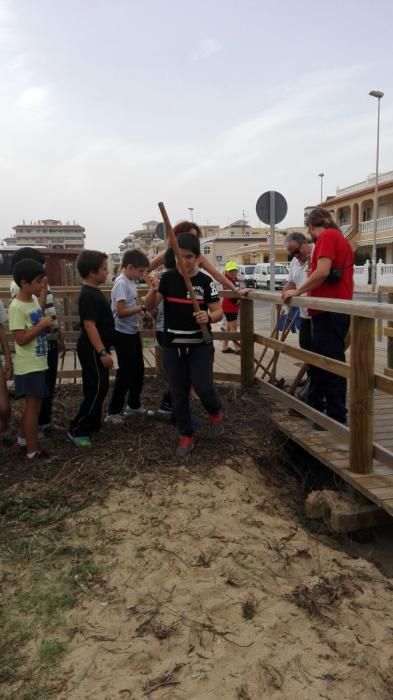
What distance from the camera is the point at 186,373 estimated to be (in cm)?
398

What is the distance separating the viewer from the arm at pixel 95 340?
3.98 m

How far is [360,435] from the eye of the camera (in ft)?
10.8

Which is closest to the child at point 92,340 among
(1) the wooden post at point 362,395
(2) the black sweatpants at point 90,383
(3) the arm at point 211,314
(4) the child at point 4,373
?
(2) the black sweatpants at point 90,383

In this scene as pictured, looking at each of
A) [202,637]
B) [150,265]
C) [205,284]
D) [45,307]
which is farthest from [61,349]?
[202,637]

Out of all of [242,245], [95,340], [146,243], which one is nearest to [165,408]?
[95,340]

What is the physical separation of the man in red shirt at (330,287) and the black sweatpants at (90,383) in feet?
5.12

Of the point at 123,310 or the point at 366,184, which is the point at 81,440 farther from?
the point at 366,184

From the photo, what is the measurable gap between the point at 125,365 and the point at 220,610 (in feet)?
8.43

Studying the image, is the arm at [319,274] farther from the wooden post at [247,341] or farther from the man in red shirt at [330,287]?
the wooden post at [247,341]

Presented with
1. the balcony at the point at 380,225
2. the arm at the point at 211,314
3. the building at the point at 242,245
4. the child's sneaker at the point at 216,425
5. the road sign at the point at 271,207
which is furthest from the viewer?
the building at the point at 242,245

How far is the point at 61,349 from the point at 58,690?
3500 millimetres

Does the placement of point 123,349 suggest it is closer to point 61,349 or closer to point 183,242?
point 61,349

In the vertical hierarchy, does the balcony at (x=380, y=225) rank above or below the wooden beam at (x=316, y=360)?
above

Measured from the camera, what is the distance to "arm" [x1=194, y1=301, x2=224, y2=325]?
3668mm
